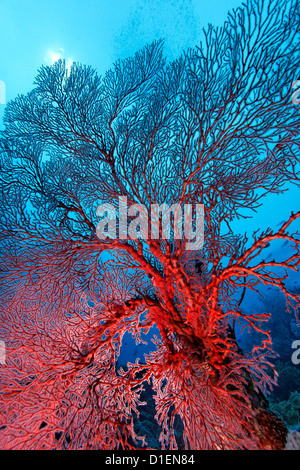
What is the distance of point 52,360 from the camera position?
10.0 feet

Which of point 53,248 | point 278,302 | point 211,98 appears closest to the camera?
point 211,98

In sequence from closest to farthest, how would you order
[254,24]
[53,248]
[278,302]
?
[254,24] → [53,248] → [278,302]

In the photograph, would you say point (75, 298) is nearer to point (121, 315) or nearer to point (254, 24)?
point (121, 315)

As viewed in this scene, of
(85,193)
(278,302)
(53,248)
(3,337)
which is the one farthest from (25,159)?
(278,302)

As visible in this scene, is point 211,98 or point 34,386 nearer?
point 34,386

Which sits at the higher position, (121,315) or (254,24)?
(254,24)

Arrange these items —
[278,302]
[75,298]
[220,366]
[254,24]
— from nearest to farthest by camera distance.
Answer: [220,366] < [254,24] < [75,298] < [278,302]

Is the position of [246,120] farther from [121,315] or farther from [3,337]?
[3,337]

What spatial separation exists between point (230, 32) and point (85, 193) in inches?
145

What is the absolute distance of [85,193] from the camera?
4.50 m

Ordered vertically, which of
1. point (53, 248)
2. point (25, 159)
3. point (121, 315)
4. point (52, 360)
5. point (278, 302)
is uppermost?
point (25, 159)

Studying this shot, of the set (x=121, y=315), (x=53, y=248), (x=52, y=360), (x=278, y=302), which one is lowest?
(x=278, y=302)

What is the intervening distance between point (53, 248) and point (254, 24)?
15.5 ft

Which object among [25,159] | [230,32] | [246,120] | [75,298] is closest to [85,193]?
[25,159]
